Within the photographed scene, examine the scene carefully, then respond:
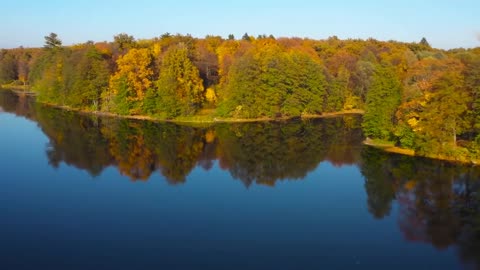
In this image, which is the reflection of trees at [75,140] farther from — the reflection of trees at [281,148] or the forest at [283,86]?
the reflection of trees at [281,148]

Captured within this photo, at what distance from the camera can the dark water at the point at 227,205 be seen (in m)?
19.4

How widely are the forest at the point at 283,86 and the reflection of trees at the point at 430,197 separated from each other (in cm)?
330

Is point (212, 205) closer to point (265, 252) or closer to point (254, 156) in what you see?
A: point (265, 252)

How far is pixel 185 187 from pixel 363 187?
11301mm

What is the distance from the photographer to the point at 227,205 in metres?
25.9

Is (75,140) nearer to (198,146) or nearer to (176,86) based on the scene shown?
(198,146)

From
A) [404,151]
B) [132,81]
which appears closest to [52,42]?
[132,81]

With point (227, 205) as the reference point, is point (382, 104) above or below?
above

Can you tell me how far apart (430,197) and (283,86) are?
33.6m

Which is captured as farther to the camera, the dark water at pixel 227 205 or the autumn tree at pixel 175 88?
the autumn tree at pixel 175 88

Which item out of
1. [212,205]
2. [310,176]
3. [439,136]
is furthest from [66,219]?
[439,136]

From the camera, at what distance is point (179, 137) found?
4550 cm

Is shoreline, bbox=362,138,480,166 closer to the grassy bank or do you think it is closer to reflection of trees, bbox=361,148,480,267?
reflection of trees, bbox=361,148,480,267

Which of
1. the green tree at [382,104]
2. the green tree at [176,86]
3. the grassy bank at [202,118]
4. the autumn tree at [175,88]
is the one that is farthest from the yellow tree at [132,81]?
the green tree at [382,104]
